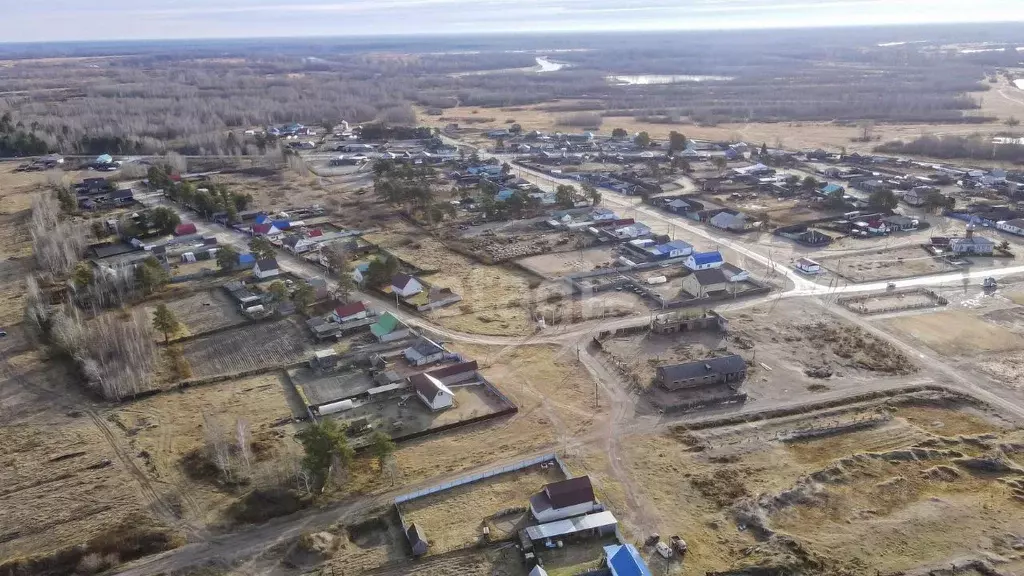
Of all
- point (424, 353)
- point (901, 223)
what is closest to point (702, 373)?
point (424, 353)

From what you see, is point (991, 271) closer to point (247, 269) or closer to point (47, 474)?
point (247, 269)

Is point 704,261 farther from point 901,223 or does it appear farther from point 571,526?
point 571,526

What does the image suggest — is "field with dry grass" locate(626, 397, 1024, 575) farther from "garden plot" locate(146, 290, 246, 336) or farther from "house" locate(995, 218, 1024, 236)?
"house" locate(995, 218, 1024, 236)

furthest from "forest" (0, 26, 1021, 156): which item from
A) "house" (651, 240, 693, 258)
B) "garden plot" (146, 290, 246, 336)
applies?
"house" (651, 240, 693, 258)

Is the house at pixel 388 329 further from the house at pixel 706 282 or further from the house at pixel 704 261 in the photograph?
the house at pixel 704 261

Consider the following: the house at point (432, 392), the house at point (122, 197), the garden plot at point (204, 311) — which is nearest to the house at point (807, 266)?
the house at point (432, 392)
